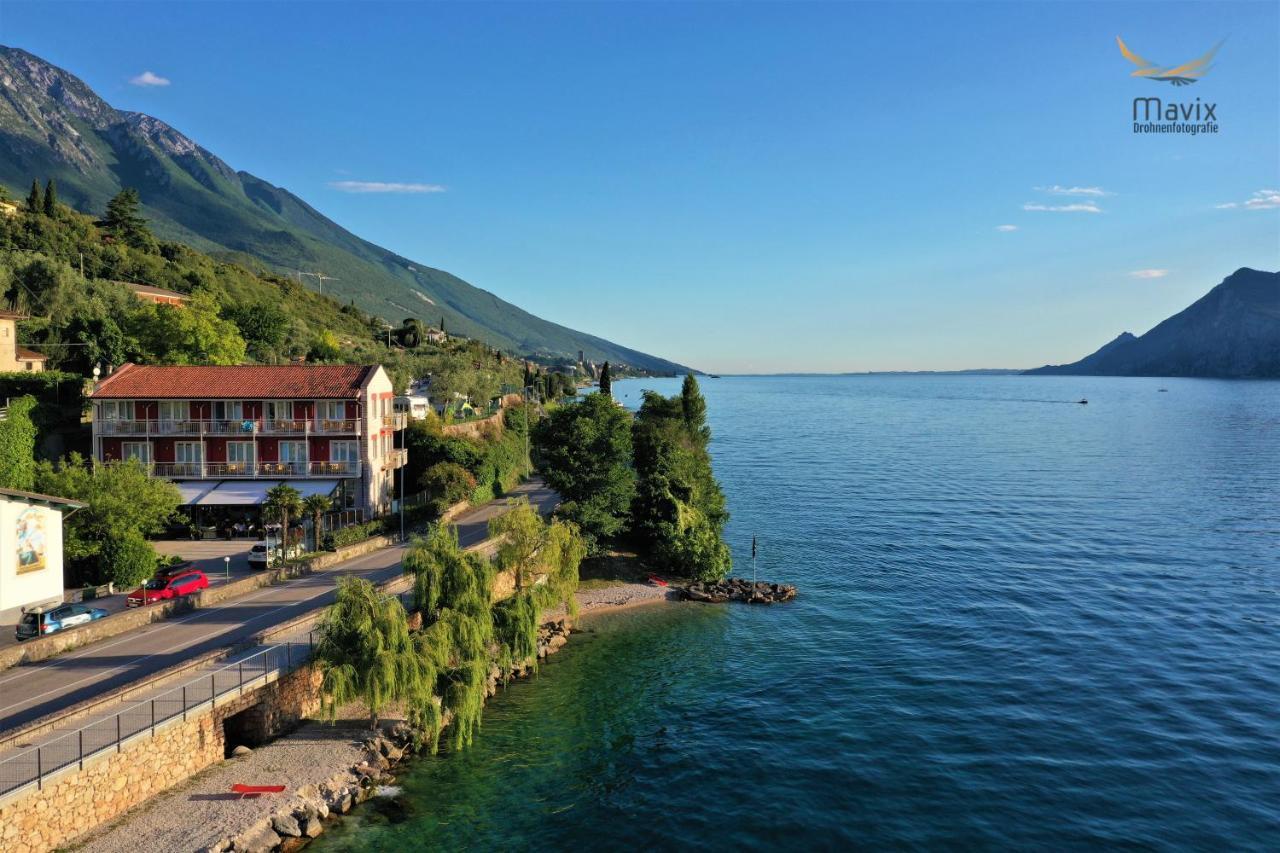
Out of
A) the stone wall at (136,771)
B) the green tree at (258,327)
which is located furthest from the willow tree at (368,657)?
the green tree at (258,327)

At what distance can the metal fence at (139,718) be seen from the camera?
1973 centimetres

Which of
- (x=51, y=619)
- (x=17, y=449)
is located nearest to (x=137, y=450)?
(x=17, y=449)

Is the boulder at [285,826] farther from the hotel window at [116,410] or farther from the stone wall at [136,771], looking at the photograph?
the hotel window at [116,410]

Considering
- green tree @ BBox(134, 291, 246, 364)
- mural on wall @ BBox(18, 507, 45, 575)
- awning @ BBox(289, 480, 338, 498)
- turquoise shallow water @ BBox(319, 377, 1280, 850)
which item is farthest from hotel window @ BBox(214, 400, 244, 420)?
turquoise shallow water @ BBox(319, 377, 1280, 850)

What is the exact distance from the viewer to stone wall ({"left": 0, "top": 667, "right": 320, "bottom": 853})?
19.3m

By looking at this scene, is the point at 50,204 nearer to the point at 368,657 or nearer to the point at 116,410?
the point at 116,410

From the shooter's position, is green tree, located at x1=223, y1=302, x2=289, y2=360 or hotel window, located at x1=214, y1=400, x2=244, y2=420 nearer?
hotel window, located at x1=214, y1=400, x2=244, y2=420

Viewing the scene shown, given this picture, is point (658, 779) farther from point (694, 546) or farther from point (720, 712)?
point (694, 546)

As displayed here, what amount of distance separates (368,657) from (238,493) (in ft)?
92.8

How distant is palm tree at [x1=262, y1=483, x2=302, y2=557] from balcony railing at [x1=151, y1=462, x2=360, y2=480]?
6.62 meters

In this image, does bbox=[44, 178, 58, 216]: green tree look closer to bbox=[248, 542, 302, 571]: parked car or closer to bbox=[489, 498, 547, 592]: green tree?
bbox=[248, 542, 302, 571]: parked car

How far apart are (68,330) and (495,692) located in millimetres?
57015

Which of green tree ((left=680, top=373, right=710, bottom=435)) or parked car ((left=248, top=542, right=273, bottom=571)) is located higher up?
green tree ((left=680, top=373, right=710, bottom=435))

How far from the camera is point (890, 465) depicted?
4176 inches
